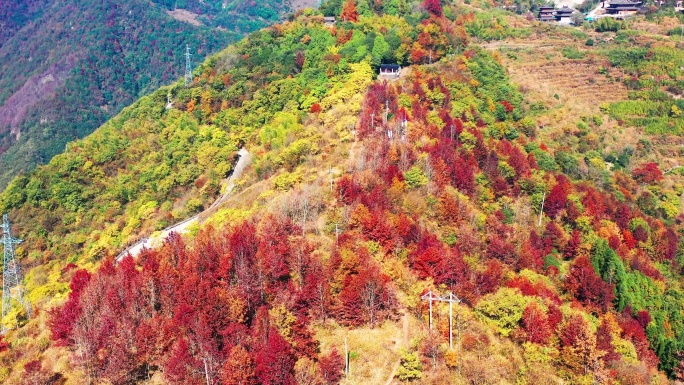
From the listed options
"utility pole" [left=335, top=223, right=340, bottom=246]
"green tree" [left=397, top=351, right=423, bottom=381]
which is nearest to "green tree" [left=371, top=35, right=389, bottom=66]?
"utility pole" [left=335, top=223, right=340, bottom=246]

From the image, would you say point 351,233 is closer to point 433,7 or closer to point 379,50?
point 379,50

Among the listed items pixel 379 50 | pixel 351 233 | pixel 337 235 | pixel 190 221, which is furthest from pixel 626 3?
pixel 337 235

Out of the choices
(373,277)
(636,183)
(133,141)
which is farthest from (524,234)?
(133,141)

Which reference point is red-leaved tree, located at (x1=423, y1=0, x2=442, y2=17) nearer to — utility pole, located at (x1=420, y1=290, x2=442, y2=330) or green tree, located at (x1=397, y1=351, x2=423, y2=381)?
utility pole, located at (x1=420, y1=290, x2=442, y2=330)

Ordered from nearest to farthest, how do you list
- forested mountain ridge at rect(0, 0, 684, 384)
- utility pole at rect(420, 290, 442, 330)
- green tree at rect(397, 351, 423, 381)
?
green tree at rect(397, 351, 423, 381), forested mountain ridge at rect(0, 0, 684, 384), utility pole at rect(420, 290, 442, 330)

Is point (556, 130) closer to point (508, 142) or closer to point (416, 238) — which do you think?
point (508, 142)
